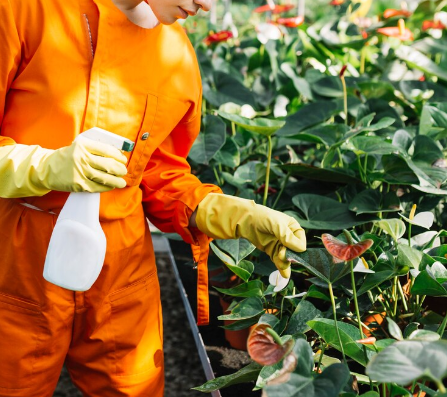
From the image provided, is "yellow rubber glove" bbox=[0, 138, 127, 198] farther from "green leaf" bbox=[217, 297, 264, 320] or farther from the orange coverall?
"green leaf" bbox=[217, 297, 264, 320]

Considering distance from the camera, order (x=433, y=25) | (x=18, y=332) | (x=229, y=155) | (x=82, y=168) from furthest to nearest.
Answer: (x=433, y=25) < (x=229, y=155) < (x=18, y=332) < (x=82, y=168)

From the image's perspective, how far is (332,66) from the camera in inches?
112

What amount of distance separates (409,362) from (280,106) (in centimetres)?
177

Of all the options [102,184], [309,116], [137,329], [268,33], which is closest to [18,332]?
[137,329]

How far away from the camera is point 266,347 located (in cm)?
104

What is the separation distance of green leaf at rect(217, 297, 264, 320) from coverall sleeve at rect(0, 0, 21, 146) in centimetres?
61

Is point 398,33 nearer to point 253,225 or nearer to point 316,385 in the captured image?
point 253,225

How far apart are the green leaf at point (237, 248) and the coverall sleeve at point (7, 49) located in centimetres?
64

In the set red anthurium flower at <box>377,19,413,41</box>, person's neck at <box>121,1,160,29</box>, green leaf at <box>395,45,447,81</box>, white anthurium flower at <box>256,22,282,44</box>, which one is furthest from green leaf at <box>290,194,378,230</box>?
white anthurium flower at <box>256,22,282,44</box>

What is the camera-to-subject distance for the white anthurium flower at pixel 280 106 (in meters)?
2.53

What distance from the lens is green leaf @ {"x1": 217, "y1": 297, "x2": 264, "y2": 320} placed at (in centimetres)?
151

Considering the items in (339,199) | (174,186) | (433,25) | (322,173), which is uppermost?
(174,186)

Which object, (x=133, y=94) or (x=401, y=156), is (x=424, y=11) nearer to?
(x=401, y=156)

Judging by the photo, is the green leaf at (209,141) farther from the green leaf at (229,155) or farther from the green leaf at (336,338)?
the green leaf at (336,338)
